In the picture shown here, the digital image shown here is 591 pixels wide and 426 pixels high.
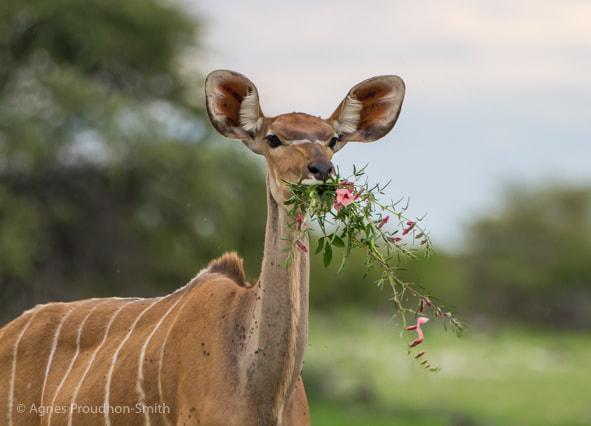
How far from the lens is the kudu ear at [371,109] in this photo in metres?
5.06

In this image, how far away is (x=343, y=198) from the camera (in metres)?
4.32

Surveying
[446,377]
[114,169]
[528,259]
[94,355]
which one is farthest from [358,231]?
[528,259]

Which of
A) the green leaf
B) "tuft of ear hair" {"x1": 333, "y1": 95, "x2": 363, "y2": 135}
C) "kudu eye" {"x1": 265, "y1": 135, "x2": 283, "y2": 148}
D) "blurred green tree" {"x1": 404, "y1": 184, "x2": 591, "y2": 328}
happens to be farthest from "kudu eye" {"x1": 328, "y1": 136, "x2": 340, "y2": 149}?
"blurred green tree" {"x1": 404, "y1": 184, "x2": 591, "y2": 328}

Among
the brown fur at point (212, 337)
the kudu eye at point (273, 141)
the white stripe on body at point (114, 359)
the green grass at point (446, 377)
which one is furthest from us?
the green grass at point (446, 377)

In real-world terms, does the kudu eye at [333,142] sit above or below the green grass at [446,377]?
above

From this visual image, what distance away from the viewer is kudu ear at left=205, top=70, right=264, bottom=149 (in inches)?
194

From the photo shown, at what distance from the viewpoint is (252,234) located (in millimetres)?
20516

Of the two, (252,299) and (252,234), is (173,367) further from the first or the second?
(252,234)

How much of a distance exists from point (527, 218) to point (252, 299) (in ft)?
190

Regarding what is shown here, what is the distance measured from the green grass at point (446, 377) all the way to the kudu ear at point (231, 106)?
473cm

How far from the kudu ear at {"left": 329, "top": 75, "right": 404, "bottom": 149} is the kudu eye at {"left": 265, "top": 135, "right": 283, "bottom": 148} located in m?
0.50

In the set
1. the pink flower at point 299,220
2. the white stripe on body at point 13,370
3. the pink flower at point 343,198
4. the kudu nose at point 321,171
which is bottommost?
the white stripe on body at point 13,370

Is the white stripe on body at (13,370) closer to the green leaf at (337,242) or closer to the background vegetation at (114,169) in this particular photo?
the green leaf at (337,242)

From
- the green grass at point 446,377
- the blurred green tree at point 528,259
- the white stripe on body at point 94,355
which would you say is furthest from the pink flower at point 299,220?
the blurred green tree at point 528,259
